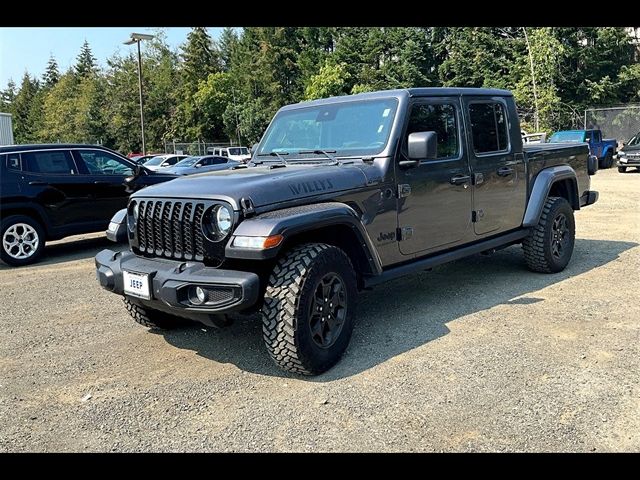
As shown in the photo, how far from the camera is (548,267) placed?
20.4 feet

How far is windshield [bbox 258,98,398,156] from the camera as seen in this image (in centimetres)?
454

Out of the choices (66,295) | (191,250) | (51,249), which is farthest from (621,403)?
(51,249)

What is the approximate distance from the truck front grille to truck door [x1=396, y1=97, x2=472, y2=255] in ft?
5.51

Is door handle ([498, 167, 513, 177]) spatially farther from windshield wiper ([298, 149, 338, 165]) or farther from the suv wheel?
the suv wheel

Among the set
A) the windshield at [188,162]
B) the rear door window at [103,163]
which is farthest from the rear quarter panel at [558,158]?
the windshield at [188,162]

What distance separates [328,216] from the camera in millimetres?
3738

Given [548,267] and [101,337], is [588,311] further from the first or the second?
[101,337]

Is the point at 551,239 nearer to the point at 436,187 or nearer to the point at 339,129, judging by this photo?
the point at 436,187

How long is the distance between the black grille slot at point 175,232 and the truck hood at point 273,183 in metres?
0.08

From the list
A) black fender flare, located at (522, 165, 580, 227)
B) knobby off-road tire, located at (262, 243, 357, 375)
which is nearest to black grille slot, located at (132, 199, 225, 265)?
knobby off-road tire, located at (262, 243, 357, 375)

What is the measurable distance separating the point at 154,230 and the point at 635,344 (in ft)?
12.1

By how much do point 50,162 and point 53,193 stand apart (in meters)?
0.51

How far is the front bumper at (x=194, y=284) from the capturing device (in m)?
3.33
